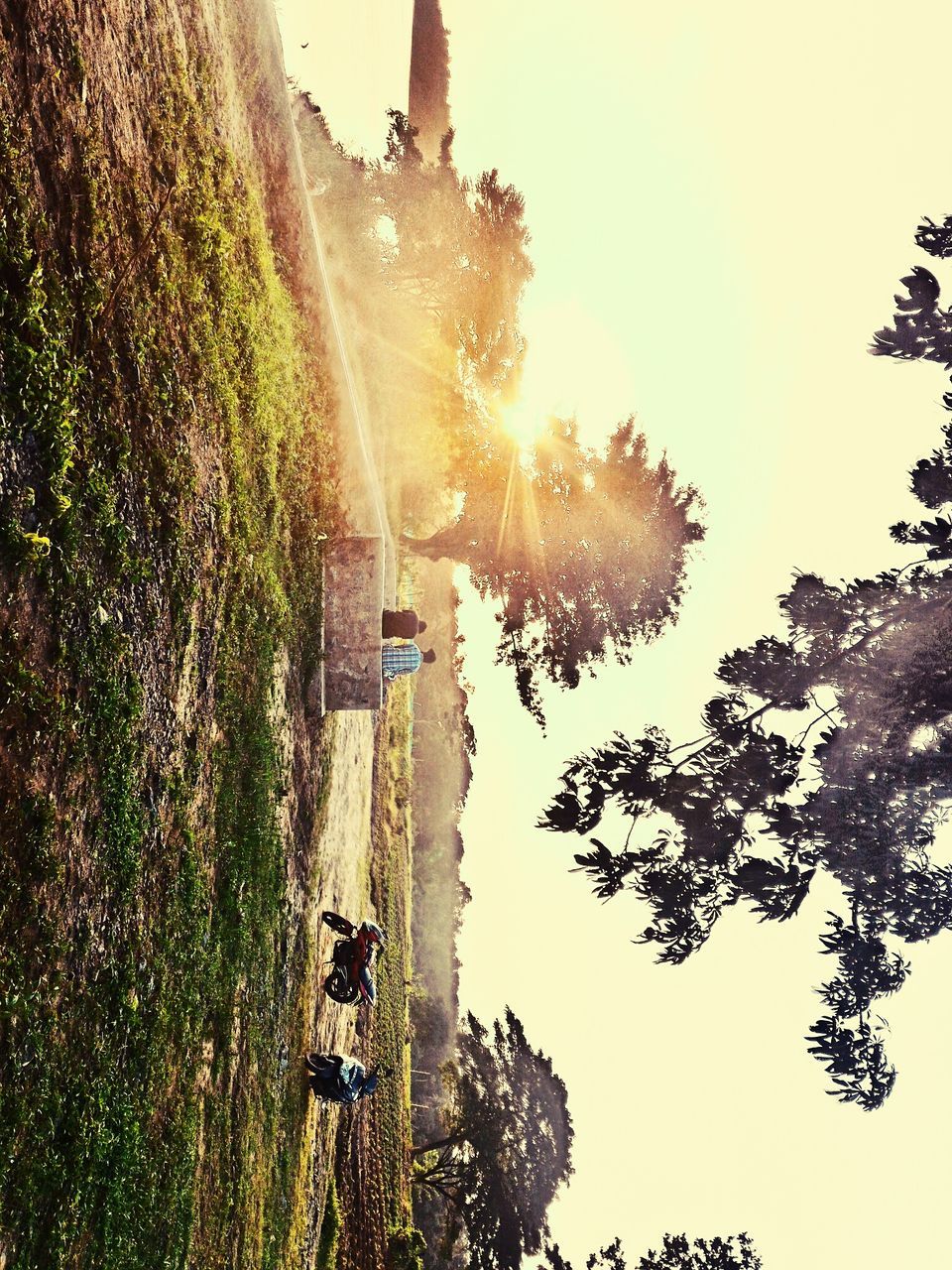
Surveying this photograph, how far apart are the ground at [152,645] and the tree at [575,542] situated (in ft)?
37.5

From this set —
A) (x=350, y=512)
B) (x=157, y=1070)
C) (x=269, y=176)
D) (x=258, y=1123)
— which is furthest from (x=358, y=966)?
(x=269, y=176)

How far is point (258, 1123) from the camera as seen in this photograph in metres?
8.61

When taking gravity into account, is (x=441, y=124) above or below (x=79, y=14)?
above

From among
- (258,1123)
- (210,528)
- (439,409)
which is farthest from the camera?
(439,409)

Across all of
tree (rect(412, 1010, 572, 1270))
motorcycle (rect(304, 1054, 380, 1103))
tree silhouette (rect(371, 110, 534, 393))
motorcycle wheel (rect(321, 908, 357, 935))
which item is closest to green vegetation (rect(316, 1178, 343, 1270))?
motorcycle (rect(304, 1054, 380, 1103))

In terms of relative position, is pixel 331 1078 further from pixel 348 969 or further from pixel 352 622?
pixel 352 622

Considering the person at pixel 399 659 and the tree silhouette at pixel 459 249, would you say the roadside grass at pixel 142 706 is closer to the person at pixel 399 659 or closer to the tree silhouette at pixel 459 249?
the person at pixel 399 659

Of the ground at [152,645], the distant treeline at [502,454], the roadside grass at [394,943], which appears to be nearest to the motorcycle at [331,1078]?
the ground at [152,645]

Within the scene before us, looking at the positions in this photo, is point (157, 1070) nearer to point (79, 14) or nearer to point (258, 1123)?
point (258, 1123)

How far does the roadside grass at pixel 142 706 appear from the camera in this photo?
432 centimetres

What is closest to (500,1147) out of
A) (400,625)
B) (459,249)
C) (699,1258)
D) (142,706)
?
(699,1258)

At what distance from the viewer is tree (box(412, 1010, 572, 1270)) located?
22641 mm

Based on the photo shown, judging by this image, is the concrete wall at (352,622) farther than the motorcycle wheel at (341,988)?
No

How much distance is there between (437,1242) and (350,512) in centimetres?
2026
